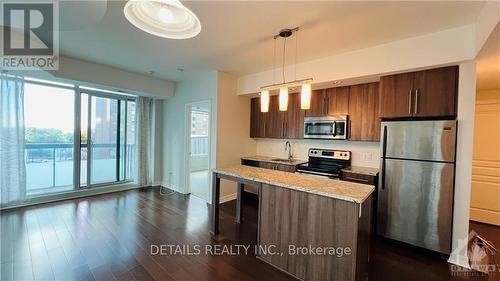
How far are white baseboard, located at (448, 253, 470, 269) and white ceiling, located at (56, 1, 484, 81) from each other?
261 cm

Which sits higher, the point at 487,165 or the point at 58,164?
the point at 487,165

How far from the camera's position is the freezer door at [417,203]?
2.50 m

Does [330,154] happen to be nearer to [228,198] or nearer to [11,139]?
[228,198]

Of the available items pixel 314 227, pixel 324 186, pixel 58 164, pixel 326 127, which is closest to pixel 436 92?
pixel 326 127

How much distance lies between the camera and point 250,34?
2.67 meters

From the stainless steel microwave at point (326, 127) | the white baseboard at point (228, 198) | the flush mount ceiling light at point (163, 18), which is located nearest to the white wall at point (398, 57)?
the stainless steel microwave at point (326, 127)

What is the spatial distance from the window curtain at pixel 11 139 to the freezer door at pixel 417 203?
581cm

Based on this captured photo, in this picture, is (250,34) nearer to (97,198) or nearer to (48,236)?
(48,236)

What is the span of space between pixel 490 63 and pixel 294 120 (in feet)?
8.68

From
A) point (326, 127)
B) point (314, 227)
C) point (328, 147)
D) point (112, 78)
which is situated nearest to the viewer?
point (314, 227)

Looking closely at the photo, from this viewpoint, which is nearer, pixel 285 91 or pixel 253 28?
pixel 285 91

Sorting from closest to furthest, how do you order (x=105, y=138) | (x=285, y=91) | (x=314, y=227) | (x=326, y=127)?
1. (x=314, y=227)
2. (x=285, y=91)
3. (x=326, y=127)
4. (x=105, y=138)

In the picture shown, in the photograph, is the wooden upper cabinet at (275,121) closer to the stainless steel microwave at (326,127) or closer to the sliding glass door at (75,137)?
the stainless steel microwave at (326,127)

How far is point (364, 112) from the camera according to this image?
11.1ft
